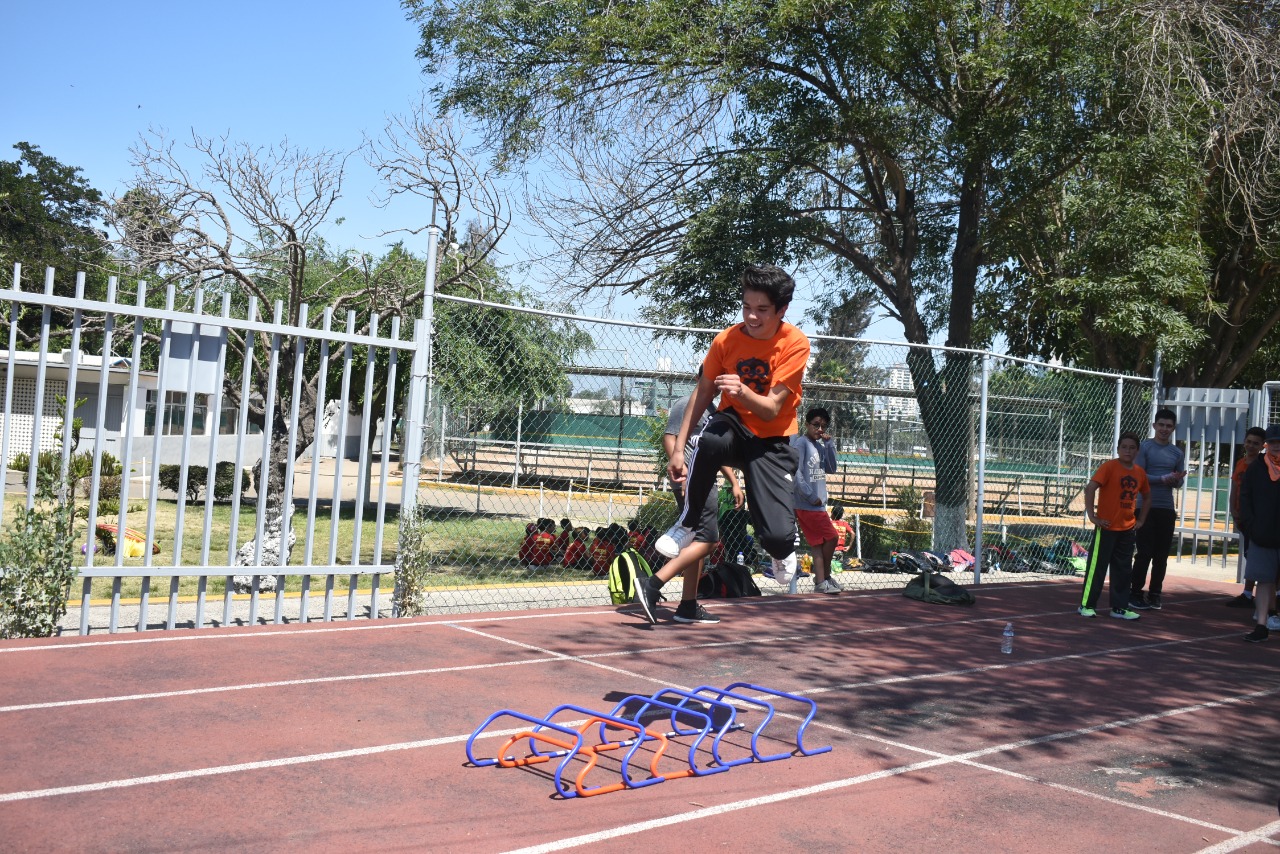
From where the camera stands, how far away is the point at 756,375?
6.56m

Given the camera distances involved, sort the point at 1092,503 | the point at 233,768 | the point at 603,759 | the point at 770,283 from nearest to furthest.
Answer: the point at 233,768 → the point at 603,759 → the point at 770,283 → the point at 1092,503

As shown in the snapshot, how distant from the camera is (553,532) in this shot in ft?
41.9

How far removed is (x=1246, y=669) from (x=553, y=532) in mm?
7213

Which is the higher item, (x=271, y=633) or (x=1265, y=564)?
(x=1265, y=564)

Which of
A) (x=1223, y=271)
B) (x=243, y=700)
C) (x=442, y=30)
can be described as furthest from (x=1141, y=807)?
(x=1223, y=271)

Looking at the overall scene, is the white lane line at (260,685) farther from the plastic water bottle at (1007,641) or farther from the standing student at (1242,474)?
the standing student at (1242,474)

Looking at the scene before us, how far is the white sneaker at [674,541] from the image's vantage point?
6.71m

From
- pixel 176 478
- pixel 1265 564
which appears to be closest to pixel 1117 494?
pixel 1265 564

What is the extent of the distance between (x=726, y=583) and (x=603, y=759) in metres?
5.54

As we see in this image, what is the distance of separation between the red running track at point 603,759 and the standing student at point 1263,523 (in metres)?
0.79

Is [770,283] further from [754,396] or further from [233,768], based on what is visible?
[233,768]

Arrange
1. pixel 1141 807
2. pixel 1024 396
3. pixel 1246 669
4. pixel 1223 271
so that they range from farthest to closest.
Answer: pixel 1223 271 < pixel 1024 396 < pixel 1246 669 < pixel 1141 807

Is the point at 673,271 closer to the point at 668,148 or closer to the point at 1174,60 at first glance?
the point at 668,148

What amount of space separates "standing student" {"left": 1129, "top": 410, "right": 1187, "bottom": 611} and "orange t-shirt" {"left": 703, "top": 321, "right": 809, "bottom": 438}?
229 inches
